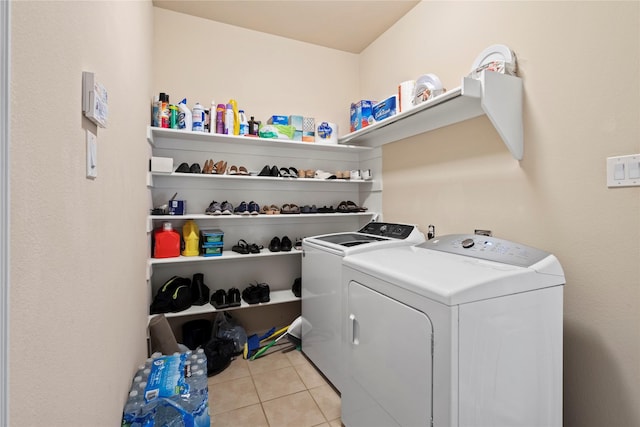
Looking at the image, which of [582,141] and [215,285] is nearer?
[582,141]

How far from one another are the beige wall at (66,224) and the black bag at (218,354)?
2.98ft

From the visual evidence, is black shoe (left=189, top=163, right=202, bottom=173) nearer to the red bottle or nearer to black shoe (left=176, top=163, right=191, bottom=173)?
black shoe (left=176, top=163, right=191, bottom=173)

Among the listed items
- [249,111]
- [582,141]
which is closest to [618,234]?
[582,141]

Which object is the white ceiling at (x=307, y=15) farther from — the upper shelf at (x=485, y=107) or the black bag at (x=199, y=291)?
the black bag at (x=199, y=291)

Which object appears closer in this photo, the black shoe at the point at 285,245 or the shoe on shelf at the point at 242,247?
the shoe on shelf at the point at 242,247

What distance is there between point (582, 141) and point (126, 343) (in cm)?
227

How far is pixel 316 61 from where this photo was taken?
306cm

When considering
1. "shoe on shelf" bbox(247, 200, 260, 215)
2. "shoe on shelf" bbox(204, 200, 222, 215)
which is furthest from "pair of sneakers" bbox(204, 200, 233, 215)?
"shoe on shelf" bbox(247, 200, 260, 215)

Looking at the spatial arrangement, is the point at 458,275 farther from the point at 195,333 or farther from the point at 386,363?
the point at 195,333

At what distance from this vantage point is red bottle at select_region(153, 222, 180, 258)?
2240mm

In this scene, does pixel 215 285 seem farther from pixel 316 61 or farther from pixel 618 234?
pixel 618 234

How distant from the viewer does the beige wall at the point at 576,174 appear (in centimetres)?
125

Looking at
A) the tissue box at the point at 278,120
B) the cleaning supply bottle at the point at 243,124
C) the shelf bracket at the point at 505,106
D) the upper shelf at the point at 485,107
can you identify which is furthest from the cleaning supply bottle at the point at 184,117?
the shelf bracket at the point at 505,106

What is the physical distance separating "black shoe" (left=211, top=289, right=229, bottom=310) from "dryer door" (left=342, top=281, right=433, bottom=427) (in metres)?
1.20
